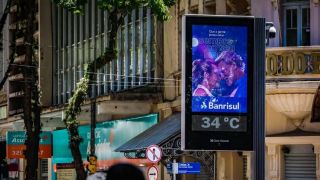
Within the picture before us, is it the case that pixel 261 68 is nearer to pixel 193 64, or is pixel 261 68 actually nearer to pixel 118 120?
pixel 193 64

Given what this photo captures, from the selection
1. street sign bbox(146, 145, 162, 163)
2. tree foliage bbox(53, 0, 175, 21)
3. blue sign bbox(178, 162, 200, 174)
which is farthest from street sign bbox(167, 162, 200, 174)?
tree foliage bbox(53, 0, 175, 21)

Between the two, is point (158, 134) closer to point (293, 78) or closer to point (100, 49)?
point (293, 78)

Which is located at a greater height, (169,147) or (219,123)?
(219,123)

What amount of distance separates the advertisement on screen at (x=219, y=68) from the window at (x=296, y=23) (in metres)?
1.25

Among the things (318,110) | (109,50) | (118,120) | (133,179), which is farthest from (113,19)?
(133,179)

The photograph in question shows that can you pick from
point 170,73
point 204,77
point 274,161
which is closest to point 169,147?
point 204,77

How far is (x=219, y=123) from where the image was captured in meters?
23.3

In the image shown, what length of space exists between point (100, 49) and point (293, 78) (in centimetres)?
1657

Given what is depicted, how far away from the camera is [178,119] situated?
28.2 m

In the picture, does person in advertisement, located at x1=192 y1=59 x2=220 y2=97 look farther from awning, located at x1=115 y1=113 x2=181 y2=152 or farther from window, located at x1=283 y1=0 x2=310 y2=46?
awning, located at x1=115 y1=113 x2=181 y2=152

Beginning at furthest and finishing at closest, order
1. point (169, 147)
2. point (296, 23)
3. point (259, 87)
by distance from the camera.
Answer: point (169, 147) → point (296, 23) → point (259, 87)

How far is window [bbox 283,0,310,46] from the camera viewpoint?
2331 cm

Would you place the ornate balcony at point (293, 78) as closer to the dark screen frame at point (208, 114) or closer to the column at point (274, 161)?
the dark screen frame at point (208, 114)

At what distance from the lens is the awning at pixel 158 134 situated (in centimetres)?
2623
